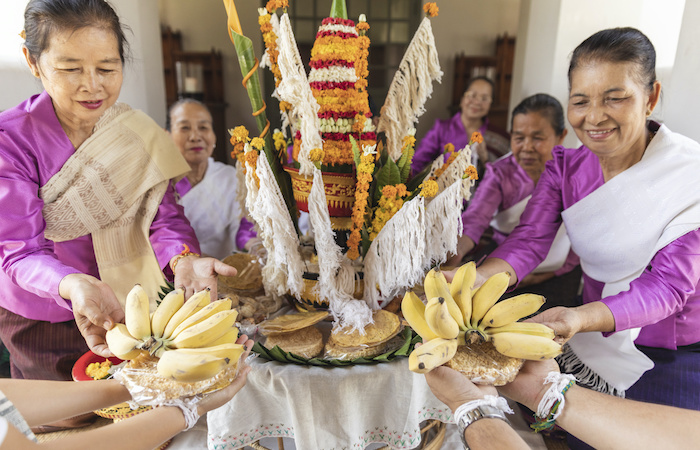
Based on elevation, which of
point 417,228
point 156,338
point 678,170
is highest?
point 678,170

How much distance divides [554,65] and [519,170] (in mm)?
1020

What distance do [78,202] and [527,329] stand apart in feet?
4.88

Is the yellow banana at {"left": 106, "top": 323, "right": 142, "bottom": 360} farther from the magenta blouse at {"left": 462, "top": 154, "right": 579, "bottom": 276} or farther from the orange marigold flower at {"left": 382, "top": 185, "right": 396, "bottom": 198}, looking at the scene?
the magenta blouse at {"left": 462, "top": 154, "right": 579, "bottom": 276}

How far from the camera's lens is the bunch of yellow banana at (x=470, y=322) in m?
0.96

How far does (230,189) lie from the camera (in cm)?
242

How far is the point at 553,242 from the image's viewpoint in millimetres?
2062

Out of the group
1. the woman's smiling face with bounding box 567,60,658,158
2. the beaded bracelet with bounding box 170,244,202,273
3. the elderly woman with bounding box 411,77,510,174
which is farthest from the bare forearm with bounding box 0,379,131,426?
the elderly woman with bounding box 411,77,510,174

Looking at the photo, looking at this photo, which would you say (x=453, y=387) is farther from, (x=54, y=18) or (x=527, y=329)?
(x=54, y=18)

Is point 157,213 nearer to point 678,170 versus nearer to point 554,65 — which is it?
point 678,170

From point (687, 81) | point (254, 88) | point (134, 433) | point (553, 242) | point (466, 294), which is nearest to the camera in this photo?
point (134, 433)

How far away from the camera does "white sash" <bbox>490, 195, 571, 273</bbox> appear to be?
2.15 m

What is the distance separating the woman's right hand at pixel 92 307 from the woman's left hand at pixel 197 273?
0.69 ft

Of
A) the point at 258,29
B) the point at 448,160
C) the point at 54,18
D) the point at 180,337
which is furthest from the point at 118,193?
the point at 258,29

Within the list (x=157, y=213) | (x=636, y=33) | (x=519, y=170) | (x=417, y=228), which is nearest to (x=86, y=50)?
(x=157, y=213)
